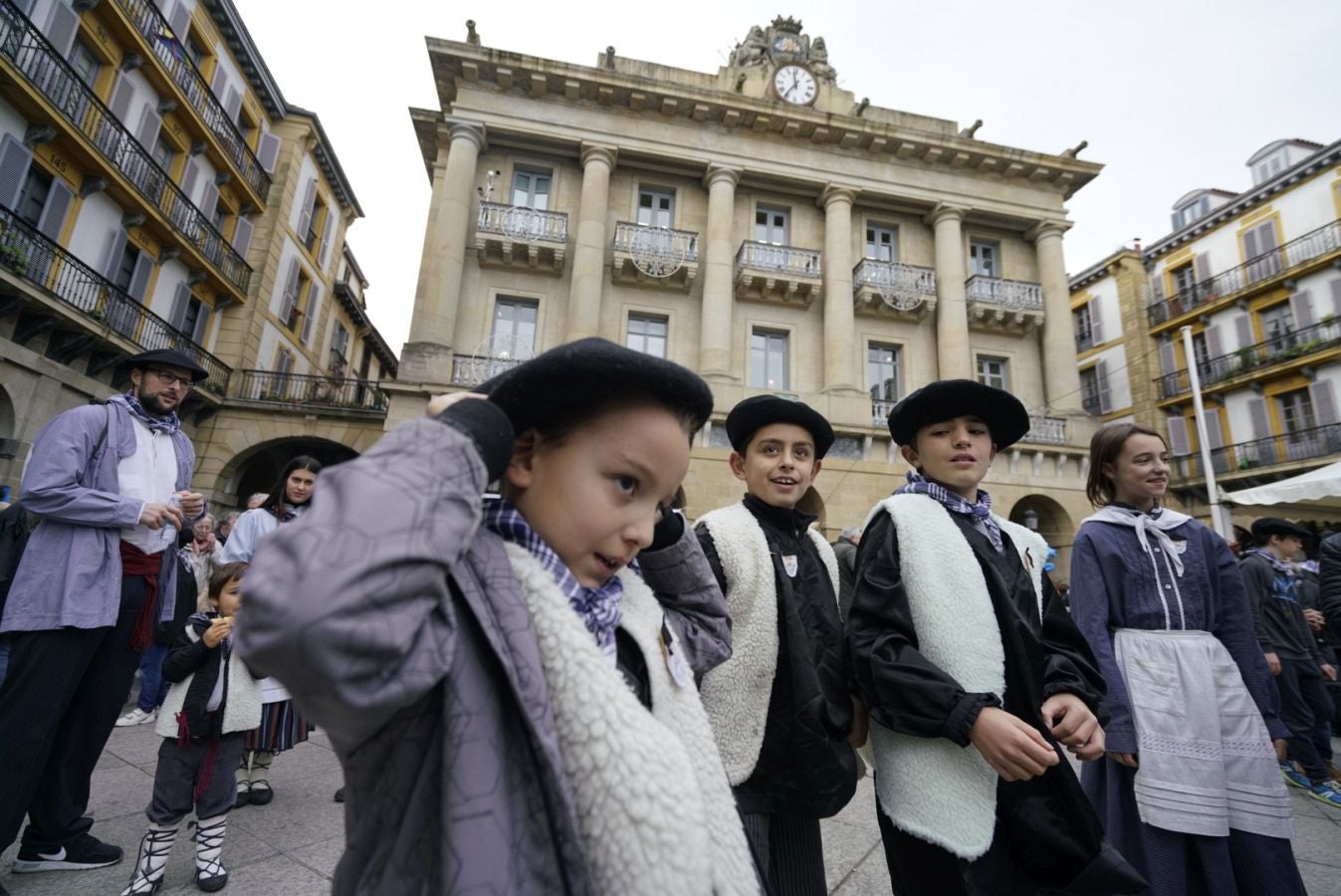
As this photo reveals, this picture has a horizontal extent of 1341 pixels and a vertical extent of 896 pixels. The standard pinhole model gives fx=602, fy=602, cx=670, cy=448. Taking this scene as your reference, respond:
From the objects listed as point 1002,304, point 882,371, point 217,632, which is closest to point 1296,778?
point 217,632

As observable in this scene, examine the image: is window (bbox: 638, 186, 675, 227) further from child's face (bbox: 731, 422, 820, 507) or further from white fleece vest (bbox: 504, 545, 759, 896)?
white fleece vest (bbox: 504, 545, 759, 896)

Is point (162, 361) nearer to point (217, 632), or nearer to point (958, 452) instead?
point (217, 632)

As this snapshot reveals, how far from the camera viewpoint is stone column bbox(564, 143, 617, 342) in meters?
15.0

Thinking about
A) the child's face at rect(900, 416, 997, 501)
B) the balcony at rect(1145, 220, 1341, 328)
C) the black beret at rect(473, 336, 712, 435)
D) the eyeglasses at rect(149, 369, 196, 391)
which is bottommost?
the black beret at rect(473, 336, 712, 435)

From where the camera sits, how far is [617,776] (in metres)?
0.85

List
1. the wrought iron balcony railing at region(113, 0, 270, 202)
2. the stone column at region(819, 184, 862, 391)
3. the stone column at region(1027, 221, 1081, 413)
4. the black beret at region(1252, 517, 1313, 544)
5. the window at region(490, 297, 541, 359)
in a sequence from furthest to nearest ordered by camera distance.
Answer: the stone column at region(1027, 221, 1081, 413), the stone column at region(819, 184, 862, 391), the window at region(490, 297, 541, 359), the wrought iron balcony railing at region(113, 0, 270, 202), the black beret at region(1252, 517, 1313, 544)

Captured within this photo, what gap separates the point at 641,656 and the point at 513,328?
15300 millimetres

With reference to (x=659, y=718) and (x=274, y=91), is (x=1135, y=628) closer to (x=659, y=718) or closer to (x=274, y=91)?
(x=659, y=718)

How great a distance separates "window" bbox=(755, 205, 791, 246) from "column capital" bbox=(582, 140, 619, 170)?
14.6ft

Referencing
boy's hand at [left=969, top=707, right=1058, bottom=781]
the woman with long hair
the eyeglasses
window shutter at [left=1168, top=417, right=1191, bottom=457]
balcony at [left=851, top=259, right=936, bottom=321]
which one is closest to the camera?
boy's hand at [left=969, top=707, right=1058, bottom=781]

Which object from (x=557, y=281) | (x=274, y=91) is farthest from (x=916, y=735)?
(x=274, y=91)

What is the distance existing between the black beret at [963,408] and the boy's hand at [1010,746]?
968 millimetres

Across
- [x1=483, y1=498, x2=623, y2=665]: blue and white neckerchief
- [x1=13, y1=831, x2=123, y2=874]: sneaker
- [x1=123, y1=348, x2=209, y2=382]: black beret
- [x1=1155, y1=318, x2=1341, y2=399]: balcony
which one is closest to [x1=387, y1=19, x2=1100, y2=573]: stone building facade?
[x1=1155, y1=318, x2=1341, y2=399]: balcony

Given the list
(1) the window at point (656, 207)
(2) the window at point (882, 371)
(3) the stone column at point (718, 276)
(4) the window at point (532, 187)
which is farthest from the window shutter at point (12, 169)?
(2) the window at point (882, 371)
